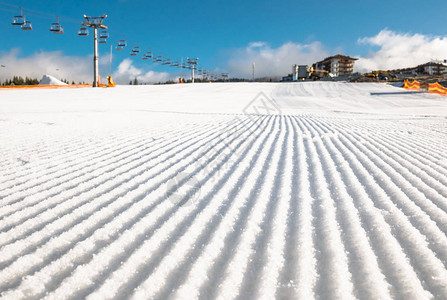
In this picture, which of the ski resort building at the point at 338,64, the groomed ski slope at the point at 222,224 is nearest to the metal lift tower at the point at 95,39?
the groomed ski slope at the point at 222,224

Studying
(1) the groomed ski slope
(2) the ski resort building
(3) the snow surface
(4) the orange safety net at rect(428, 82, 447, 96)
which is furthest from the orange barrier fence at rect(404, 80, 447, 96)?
(2) the ski resort building

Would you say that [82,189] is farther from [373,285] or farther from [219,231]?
[373,285]

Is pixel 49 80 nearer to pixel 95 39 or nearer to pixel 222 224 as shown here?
pixel 95 39

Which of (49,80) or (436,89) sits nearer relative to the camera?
(436,89)

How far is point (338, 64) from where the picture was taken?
96625 millimetres

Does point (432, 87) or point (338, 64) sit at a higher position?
point (338, 64)

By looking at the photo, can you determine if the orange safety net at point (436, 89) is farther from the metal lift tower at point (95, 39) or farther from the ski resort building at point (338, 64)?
the ski resort building at point (338, 64)

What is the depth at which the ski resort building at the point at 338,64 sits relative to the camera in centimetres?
9581

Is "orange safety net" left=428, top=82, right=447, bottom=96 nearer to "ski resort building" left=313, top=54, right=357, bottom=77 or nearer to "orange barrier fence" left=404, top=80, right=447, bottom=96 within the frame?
"orange barrier fence" left=404, top=80, right=447, bottom=96

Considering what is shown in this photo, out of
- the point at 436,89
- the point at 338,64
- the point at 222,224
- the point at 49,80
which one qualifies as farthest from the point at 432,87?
the point at 338,64

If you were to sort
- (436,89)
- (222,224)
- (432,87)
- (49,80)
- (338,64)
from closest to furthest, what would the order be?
(222,224)
(436,89)
(432,87)
(49,80)
(338,64)

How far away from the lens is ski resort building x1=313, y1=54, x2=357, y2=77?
95.8 metres

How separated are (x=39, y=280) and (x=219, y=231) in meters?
0.80

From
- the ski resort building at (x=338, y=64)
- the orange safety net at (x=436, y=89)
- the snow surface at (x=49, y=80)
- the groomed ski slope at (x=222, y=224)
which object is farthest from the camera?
the ski resort building at (x=338, y=64)
